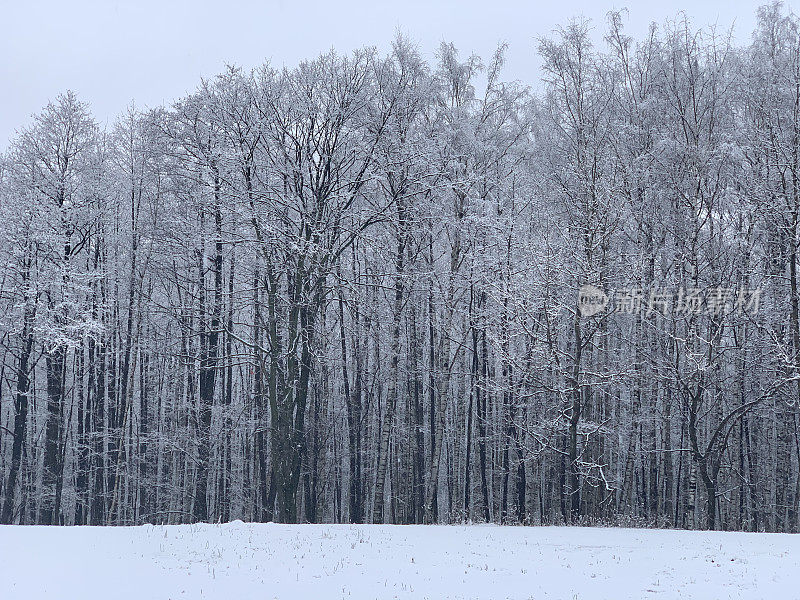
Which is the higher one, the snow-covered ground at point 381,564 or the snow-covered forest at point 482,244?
the snow-covered forest at point 482,244

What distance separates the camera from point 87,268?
25.7m

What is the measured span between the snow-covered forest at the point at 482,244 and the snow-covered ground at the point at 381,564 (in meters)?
4.56

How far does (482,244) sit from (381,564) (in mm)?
13555

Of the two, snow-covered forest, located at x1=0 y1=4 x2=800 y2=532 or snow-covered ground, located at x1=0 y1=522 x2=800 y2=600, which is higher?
snow-covered forest, located at x1=0 y1=4 x2=800 y2=532

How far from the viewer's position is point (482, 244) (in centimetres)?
2323

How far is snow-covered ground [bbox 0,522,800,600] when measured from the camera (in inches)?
390

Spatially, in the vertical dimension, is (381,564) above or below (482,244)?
below

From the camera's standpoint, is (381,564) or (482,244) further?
(482,244)

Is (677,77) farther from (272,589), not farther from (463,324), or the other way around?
(272,589)

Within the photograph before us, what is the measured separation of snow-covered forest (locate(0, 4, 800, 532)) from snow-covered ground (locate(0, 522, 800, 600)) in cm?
456

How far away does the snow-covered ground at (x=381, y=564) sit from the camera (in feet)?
32.5

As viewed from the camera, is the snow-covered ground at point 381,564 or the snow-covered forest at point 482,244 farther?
the snow-covered forest at point 482,244

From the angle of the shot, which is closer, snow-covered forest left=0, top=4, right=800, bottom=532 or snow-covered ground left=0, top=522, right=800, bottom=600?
snow-covered ground left=0, top=522, right=800, bottom=600

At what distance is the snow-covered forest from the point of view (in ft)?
64.0
